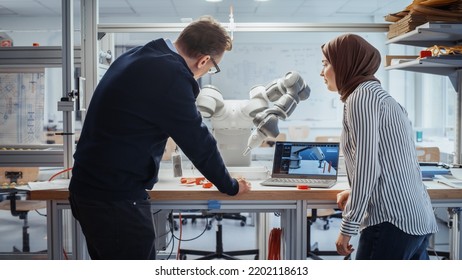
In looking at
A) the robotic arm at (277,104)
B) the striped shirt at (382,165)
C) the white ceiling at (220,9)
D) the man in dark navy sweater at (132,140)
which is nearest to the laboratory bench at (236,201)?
the robotic arm at (277,104)

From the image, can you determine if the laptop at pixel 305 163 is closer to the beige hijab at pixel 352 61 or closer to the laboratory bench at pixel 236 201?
the laboratory bench at pixel 236 201

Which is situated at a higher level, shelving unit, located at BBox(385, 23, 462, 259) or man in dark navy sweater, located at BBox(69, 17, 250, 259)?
shelving unit, located at BBox(385, 23, 462, 259)

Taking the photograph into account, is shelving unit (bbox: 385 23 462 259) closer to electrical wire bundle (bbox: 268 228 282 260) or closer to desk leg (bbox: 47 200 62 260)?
electrical wire bundle (bbox: 268 228 282 260)

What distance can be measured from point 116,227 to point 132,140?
0.79 feet

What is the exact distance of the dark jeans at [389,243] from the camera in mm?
1117

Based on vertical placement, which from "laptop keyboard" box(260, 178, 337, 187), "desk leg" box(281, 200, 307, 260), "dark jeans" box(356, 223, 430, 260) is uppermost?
"laptop keyboard" box(260, 178, 337, 187)

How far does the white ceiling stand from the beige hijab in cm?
403

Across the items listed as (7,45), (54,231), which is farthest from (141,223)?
(7,45)

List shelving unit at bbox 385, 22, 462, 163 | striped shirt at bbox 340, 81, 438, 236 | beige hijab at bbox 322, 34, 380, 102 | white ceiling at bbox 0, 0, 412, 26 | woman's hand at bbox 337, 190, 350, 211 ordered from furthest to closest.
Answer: white ceiling at bbox 0, 0, 412, 26 < shelving unit at bbox 385, 22, 462, 163 < woman's hand at bbox 337, 190, 350, 211 < beige hijab at bbox 322, 34, 380, 102 < striped shirt at bbox 340, 81, 438, 236

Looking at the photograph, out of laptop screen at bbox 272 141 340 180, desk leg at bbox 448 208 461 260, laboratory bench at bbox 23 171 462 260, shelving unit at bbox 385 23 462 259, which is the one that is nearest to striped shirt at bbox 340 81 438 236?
laboratory bench at bbox 23 171 462 260

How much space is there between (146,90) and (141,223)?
0.37 m

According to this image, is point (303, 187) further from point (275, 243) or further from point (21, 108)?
point (21, 108)

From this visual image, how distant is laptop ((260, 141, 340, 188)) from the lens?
1.72 meters

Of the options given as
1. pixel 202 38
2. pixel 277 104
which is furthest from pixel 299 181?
pixel 202 38
